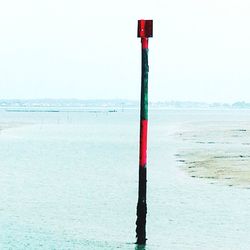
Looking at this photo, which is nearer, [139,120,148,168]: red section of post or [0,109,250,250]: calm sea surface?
[139,120,148,168]: red section of post

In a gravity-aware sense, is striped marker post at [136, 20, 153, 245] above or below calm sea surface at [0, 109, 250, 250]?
above

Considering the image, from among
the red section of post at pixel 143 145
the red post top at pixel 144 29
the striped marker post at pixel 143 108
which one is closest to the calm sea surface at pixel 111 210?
the striped marker post at pixel 143 108

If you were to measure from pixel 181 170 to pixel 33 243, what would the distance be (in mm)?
23733

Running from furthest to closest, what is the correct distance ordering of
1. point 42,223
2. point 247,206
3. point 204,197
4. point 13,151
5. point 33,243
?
point 13,151, point 204,197, point 247,206, point 42,223, point 33,243

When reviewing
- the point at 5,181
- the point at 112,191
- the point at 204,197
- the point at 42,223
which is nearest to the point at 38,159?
the point at 5,181

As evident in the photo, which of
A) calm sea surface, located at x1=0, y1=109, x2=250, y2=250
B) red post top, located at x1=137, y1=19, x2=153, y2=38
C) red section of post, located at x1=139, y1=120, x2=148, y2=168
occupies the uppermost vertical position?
red post top, located at x1=137, y1=19, x2=153, y2=38


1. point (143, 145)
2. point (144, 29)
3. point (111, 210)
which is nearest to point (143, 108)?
point (143, 145)

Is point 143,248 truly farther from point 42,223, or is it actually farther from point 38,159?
point 38,159

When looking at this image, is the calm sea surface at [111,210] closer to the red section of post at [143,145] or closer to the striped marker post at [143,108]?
the striped marker post at [143,108]

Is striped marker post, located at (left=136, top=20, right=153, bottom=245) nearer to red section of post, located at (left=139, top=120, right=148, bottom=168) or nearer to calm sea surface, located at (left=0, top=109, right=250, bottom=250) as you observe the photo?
red section of post, located at (left=139, top=120, right=148, bottom=168)

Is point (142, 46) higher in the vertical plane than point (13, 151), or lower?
higher

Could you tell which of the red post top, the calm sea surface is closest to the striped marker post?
the red post top

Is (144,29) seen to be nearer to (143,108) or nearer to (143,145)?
(143,108)

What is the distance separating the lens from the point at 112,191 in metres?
34.3
